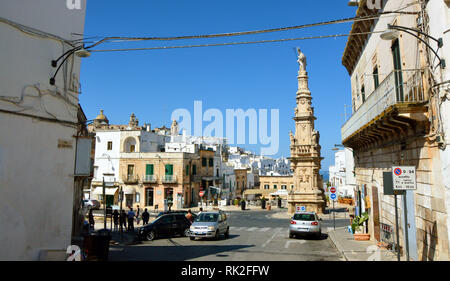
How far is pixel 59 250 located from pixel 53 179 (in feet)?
6.88

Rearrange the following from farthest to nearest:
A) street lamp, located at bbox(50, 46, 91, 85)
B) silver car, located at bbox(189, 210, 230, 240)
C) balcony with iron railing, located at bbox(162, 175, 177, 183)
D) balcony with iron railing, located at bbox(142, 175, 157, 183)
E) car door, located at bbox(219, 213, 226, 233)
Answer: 1. balcony with iron railing, located at bbox(142, 175, 157, 183)
2. balcony with iron railing, located at bbox(162, 175, 177, 183)
3. car door, located at bbox(219, 213, 226, 233)
4. silver car, located at bbox(189, 210, 230, 240)
5. street lamp, located at bbox(50, 46, 91, 85)

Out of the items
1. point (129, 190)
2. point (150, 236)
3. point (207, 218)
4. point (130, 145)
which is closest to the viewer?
point (150, 236)

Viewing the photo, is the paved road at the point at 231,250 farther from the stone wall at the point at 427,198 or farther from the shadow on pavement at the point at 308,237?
the stone wall at the point at 427,198

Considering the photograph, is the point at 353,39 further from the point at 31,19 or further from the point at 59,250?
the point at 59,250

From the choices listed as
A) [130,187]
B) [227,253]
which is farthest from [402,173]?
[130,187]

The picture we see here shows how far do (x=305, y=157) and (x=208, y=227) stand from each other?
18.9 m

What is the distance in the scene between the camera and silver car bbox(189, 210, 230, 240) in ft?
57.8

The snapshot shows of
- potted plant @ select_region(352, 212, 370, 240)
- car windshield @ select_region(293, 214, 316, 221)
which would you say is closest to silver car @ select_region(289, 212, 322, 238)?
car windshield @ select_region(293, 214, 316, 221)

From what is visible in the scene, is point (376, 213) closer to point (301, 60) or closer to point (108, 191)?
point (301, 60)

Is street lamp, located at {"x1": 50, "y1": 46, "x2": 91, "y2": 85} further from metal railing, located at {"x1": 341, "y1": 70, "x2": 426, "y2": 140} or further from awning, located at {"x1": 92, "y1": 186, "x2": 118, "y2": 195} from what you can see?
awning, located at {"x1": 92, "y1": 186, "x2": 118, "y2": 195}

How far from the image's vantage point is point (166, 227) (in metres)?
19.4

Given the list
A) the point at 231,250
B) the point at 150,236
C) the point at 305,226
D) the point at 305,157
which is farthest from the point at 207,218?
the point at 305,157

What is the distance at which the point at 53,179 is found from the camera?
9.79m

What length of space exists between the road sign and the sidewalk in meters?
4.68
